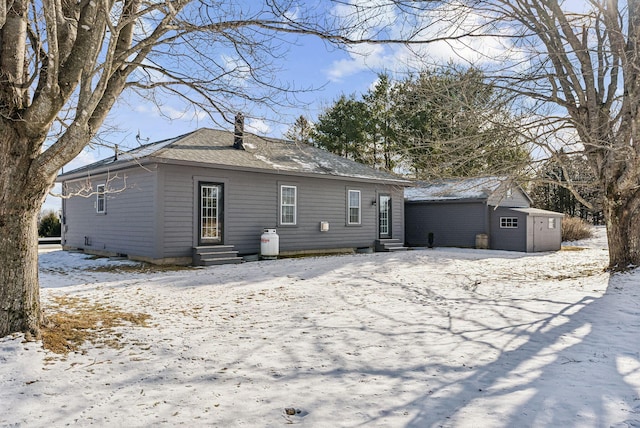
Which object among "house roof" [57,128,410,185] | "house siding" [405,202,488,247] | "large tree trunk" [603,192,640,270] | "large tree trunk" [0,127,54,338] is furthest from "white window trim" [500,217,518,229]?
"large tree trunk" [0,127,54,338]

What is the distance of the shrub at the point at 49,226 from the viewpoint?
24.3 metres

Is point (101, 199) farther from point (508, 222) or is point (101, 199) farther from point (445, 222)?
point (508, 222)

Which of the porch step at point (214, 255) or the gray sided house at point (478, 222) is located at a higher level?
the gray sided house at point (478, 222)

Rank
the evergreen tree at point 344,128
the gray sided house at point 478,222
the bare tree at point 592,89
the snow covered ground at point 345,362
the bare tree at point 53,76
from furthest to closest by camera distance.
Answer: the evergreen tree at point 344,128
the gray sided house at point 478,222
the bare tree at point 592,89
the bare tree at point 53,76
the snow covered ground at point 345,362

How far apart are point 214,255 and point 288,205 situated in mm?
3273

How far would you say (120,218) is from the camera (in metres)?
12.7

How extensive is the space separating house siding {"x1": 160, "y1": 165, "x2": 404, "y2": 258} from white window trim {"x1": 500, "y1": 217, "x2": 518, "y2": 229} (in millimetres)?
4434

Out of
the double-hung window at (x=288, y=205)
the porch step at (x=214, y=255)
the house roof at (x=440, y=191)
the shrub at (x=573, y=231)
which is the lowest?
the porch step at (x=214, y=255)

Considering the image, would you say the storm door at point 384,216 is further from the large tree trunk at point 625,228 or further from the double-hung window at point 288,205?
the large tree trunk at point 625,228

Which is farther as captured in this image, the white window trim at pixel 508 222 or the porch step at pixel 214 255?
the white window trim at pixel 508 222

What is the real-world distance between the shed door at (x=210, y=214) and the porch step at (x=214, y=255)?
0.29m

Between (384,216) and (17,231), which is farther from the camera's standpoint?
(384,216)

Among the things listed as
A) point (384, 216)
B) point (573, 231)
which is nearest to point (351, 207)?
point (384, 216)

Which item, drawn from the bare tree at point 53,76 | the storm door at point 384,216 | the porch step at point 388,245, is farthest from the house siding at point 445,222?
the bare tree at point 53,76
